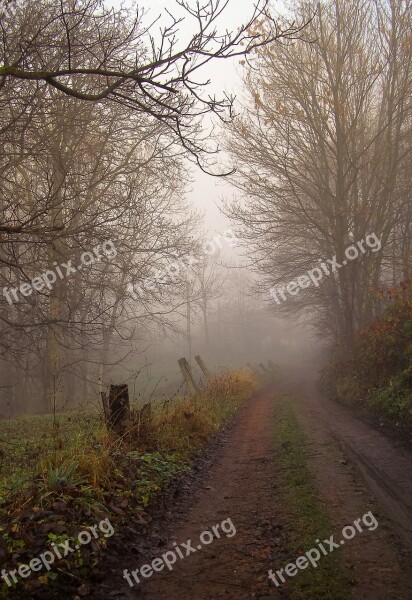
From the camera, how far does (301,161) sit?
18.2 metres

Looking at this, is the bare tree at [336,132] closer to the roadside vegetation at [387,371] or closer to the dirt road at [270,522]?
the roadside vegetation at [387,371]

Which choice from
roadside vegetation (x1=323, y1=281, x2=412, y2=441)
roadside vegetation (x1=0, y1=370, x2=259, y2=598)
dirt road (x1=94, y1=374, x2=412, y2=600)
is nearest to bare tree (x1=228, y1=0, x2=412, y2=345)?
roadside vegetation (x1=323, y1=281, x2=412, y2=441)

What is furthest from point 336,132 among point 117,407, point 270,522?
point 270,522

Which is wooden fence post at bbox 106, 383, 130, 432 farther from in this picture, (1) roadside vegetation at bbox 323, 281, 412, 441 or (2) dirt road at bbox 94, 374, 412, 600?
(1) roadside vegetation at bbox 323, 281, 412, 441

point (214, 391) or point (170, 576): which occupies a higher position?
point (214, 391)

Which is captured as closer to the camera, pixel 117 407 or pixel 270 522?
pixel 270 522

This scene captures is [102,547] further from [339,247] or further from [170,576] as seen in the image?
[339,247]

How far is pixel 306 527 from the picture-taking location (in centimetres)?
475

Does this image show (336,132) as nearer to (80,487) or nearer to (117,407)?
(117,407)

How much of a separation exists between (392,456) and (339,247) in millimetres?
11889

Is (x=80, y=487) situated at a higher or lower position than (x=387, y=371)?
higher

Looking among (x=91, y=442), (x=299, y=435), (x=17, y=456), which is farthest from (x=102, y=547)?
(x=299, y=435)

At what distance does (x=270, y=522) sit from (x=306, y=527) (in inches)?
17.5

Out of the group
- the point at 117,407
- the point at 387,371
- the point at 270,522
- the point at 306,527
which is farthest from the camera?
the point at 387,371
